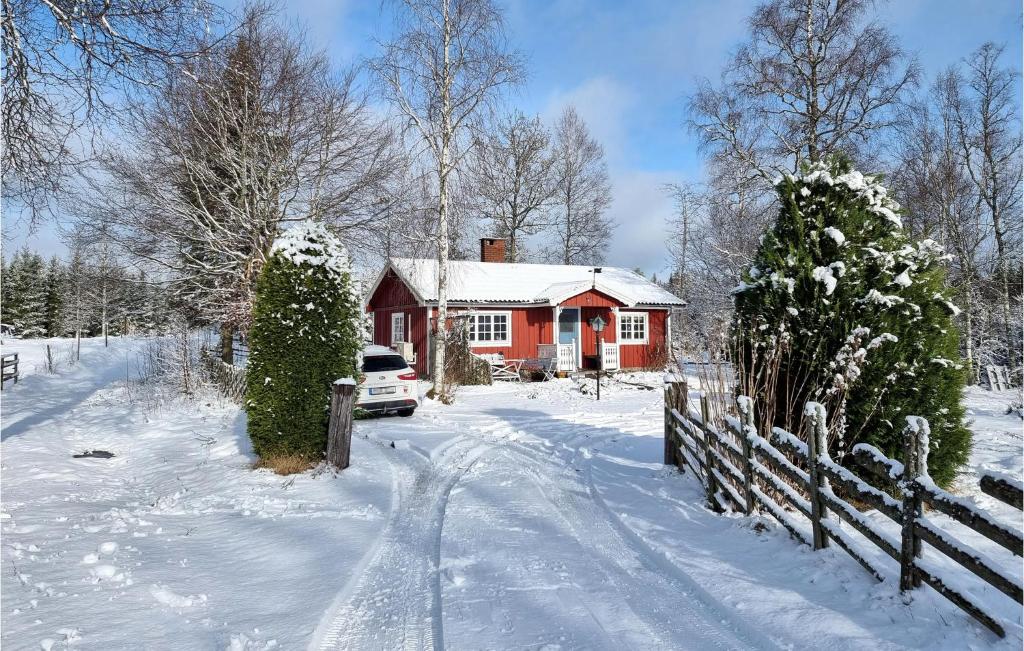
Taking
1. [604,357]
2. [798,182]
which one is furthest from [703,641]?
[604,357]

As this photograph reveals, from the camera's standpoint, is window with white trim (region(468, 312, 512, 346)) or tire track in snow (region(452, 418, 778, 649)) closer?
tire track in snow (region(452, 418, 778, 649))

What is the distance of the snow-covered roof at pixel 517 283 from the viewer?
65.9 ft

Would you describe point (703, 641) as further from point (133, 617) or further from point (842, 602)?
point (133, 617)

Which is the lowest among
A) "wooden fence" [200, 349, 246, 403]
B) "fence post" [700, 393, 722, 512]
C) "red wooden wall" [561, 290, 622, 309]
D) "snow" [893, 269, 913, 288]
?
"fence post" [700, 393, 722, 512]

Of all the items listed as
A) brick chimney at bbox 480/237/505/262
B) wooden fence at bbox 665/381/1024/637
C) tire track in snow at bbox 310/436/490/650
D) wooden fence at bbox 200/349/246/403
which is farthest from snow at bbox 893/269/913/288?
brick chimney at bbox 480/237/505/262

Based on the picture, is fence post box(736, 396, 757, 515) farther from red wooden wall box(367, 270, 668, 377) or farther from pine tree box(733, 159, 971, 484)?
red wooden wall box(367, 270, 668, 377)

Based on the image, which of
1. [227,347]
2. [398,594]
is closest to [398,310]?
[227,347]

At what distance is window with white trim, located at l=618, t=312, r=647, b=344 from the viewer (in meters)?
22.1

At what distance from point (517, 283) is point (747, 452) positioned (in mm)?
17497

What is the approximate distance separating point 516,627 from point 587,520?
2189mm

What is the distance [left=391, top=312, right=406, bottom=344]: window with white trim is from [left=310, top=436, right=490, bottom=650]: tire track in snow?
635 inches

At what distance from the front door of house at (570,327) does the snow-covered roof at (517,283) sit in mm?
1141

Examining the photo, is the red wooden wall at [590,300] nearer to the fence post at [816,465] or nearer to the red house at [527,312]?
the red house at [527,312]

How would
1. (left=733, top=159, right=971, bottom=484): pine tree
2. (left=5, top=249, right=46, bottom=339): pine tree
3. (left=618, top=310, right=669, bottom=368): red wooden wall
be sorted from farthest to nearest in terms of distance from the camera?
(left=5, top=249, right=46, bottom=339): pine tree → (left=618, top=310, right=669, bottom=368): red wooden wall → (left=733, top=159, right=971, bottom=484): pine tree
